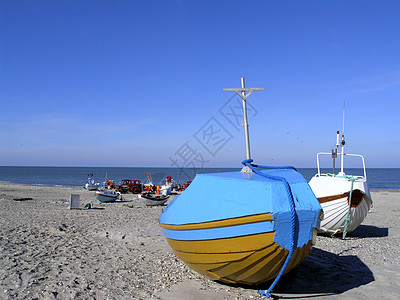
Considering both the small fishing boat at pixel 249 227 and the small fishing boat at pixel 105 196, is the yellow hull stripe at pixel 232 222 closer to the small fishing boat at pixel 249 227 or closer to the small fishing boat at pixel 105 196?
the small fishing boat at pixel 249 227

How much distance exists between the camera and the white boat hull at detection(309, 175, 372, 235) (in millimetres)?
9125

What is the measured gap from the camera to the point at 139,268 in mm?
6551

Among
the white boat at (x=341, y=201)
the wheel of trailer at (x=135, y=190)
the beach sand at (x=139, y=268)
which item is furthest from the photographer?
the wheel of trailer at (x=135, y=190)

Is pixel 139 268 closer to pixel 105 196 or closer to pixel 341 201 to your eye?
pixel 341 201

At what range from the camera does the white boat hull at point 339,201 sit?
912cm

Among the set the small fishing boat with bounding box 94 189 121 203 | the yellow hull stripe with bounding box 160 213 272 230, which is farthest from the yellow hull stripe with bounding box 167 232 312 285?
the small fishing boat with bounding box 94 189 121 203

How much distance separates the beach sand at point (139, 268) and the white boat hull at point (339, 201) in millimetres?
552

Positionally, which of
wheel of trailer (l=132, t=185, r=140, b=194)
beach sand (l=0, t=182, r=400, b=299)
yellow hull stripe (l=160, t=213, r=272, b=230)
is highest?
yellow hull stripe (l=160, t=213, r=272, b=230)

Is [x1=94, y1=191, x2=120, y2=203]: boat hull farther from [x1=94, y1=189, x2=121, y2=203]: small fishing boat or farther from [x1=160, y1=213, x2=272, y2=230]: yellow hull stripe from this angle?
[x1=160, y1=213, x2=272, y2=230]: yellow hull stripe

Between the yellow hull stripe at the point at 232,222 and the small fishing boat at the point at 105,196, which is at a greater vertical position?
the yellow hull stripe at the point at 232,222

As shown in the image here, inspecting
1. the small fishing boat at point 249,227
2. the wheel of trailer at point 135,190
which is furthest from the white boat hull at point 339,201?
the wheel of trailer at point 135,190

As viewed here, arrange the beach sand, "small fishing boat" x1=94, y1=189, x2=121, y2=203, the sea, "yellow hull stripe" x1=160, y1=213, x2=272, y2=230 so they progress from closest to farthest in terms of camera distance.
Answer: "yellow hull stripe" x1=160, y1=213, x2=272, y2=230 → the beach sand → "small fishing boat" x1=94, y1=189, x2=121, y2=203 → the sea

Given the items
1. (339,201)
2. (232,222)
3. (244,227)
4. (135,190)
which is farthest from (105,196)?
(244,227)

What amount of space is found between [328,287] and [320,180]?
4696 millimetres
